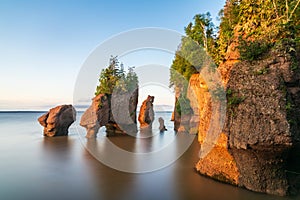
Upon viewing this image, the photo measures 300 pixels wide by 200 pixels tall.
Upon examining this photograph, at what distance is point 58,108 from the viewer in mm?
23719

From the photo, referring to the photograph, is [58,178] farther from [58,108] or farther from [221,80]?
[58,108]

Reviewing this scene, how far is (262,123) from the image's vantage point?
7.40 m

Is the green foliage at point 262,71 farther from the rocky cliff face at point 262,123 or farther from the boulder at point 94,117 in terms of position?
the boulder at point 94,117

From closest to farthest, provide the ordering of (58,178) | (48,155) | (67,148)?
1. (58,178)
2. (48,155)
3. (67,148)

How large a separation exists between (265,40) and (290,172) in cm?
532

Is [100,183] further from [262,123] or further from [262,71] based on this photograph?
[262,71]

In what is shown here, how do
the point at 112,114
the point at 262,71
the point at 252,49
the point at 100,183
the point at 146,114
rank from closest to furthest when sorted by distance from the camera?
the point at 262,71 → the point at 252,49 → the point at 100,183 → the point at 112,114 → the point at 146,114

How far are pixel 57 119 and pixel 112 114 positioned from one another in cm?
624

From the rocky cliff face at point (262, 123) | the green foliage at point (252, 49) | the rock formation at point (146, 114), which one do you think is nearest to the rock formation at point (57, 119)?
the rock formation at point (146, 114)

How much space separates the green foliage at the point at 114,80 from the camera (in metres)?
26.8

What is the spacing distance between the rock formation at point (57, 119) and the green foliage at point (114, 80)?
469cm

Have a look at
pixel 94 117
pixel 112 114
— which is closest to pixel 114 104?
pixel 112 114

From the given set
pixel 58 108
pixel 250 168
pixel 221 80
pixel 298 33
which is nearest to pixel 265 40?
pixel 298 33

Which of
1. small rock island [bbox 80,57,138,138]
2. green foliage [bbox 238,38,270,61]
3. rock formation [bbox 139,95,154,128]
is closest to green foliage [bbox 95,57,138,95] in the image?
small rock island [bbox 80,57,138,138]
